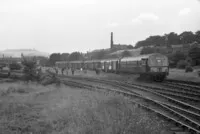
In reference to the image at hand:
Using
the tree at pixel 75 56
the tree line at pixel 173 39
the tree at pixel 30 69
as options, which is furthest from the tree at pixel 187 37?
the tree at pixel 30 69

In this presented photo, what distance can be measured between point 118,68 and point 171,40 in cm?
7388

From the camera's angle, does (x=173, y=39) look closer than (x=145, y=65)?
No

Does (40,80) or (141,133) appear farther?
(40,80)

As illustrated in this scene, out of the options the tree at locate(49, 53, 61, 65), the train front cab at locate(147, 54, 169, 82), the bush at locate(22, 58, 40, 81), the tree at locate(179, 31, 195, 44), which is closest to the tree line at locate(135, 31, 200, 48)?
the tree at locate(179, 31, 195, 44)

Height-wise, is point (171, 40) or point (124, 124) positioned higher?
point (171, 40)

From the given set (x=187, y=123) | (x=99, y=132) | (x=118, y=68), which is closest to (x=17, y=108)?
(x=99, y=132)

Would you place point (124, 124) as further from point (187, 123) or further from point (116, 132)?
point (187, 123)

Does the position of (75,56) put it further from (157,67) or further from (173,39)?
(157,67)

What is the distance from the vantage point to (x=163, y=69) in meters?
26.0

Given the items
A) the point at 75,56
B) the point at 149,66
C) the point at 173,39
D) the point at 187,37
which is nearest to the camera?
the point at 149,66

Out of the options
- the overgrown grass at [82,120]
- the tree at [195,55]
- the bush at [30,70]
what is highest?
the tree at [195,55]

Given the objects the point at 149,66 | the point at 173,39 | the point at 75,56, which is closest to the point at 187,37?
the point at 173,39

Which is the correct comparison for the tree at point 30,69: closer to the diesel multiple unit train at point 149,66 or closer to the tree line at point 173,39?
the diesel multiple unit train at point 149,66

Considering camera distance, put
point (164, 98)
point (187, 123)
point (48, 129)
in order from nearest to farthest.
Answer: point (48, 129) < point (187, 123) < point (164, 98)
